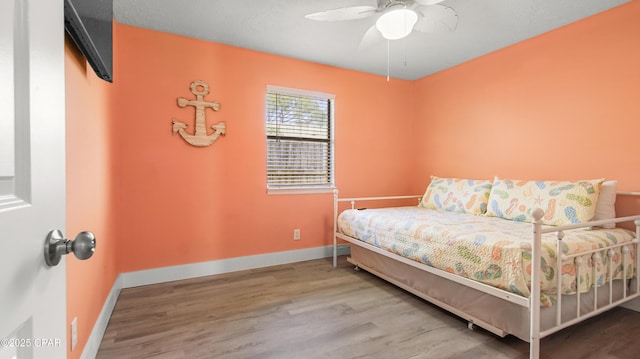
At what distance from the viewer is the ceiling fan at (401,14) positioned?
Answer: 5.88 ft

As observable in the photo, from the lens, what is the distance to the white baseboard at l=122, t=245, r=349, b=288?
8.37 ft

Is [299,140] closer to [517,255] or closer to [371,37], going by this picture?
[371,37]

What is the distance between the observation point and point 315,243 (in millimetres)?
3357

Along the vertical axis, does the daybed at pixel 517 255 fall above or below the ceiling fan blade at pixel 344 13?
below

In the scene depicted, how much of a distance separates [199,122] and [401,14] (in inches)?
Result: 77.8

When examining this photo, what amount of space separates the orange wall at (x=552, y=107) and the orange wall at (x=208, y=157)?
3.75 feet

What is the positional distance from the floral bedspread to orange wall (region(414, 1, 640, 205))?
655 millimetres

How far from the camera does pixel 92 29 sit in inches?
48.2

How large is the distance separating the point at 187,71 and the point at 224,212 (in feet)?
4.58

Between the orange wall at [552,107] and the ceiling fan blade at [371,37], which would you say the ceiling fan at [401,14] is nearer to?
the ceiling fan blade at [371,37]

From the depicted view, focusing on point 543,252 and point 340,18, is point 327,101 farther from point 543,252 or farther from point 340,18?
point 543,252

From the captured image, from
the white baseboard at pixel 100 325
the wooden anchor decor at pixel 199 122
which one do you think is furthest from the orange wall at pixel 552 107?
the white baseboard at pixel 100 325

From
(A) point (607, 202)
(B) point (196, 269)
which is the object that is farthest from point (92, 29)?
(A) point (607, 202)

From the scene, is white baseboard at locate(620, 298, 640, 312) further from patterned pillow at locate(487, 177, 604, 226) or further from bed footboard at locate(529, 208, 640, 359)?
patterned pillow at locate(487, 177, 604, 226)
